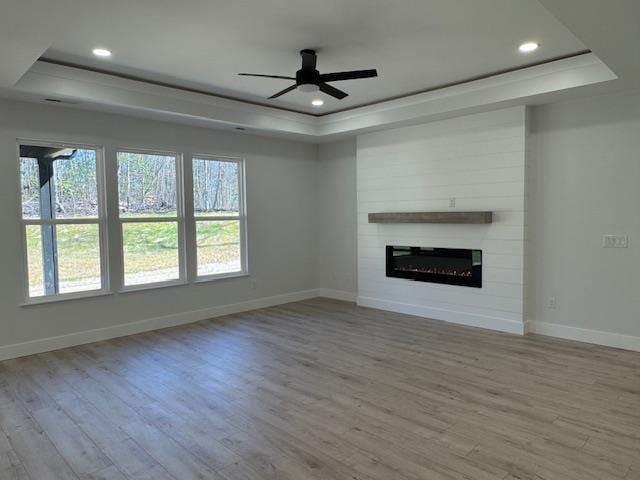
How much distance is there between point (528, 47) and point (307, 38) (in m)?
1.93

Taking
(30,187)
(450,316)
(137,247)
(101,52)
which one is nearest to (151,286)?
(137,247)

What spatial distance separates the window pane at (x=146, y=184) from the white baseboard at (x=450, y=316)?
3.11 metres

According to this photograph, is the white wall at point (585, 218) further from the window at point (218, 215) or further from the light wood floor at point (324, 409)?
the window at point (218, 215)

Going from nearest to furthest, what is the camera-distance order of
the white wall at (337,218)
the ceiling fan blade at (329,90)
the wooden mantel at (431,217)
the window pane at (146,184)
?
the ceiling fan blade at (329,90) → the wooden mantel at (431,217) → the window pane at (146,184) → the white wall at (337,218)

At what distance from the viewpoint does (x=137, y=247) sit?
5.27m

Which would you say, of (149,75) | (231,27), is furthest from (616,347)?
(149,75)

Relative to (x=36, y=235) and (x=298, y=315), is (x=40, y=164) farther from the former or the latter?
(x=298, y=315)

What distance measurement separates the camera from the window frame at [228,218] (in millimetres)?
5750

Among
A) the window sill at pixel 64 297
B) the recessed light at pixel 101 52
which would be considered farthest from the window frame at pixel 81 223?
the recessed light at pixel 101 52

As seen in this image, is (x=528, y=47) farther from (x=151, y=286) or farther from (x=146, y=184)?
(x=151, y=286)

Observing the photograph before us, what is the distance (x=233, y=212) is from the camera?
20.5 feet

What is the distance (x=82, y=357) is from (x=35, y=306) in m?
0.78

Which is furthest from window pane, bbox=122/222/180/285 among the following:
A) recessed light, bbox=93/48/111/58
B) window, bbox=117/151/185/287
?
recessed light, bbox=93/48/111/58

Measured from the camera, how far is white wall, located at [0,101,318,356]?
4340mm
